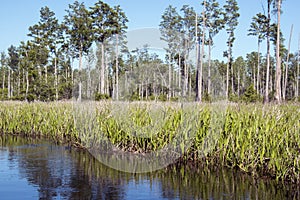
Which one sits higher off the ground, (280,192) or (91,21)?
(91,21)

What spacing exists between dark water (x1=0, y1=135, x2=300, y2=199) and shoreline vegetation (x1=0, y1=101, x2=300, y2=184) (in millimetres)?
261

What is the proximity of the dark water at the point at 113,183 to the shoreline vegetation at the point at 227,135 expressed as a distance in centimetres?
26

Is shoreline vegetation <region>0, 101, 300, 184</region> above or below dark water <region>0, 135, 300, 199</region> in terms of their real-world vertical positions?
above

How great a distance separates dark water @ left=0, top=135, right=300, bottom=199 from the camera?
5.25 metres

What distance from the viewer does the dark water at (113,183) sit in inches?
207

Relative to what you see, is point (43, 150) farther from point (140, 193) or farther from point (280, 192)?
point (280, 192)

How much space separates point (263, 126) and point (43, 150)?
5.13 m

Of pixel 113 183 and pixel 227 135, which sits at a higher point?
pixel 227 135

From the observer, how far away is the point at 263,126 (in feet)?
19.7

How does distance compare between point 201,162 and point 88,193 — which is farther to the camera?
point 201,162

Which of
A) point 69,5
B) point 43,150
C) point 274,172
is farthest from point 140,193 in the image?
point 69,5

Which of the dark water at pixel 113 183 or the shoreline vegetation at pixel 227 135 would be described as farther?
the shoreline vegetation at pixel 227 135

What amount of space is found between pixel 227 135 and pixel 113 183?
7.10 ft

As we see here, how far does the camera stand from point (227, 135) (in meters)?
6.51
